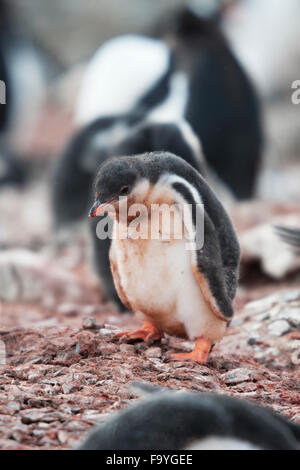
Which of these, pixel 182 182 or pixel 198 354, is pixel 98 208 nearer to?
→ pixel 182 182

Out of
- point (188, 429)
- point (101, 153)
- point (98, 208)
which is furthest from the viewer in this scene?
point (101, 153)

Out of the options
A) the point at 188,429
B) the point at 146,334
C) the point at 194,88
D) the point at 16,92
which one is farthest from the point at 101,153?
the point at 16,92

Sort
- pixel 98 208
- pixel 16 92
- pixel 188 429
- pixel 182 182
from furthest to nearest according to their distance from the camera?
1. pixel 16 92
2. pixel 182 182
3. pixel 98 208
4. pixel 188 429

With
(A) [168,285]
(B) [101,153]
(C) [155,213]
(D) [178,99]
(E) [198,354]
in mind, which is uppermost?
(D) [178,99]

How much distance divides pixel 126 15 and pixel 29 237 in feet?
15.9

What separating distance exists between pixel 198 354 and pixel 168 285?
207mm

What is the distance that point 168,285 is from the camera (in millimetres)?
2229

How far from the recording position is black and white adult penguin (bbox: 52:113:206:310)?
309 centimetres

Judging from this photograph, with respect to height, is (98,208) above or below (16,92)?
below

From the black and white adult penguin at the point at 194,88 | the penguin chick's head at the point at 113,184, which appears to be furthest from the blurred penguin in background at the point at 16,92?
the penguin chick's head at the point at 113,184

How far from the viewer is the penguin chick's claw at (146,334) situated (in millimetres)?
2350

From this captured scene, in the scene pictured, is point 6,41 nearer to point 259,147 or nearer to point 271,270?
point 259,147

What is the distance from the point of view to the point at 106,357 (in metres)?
2.20

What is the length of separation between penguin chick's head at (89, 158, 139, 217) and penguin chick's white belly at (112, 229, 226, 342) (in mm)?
198
